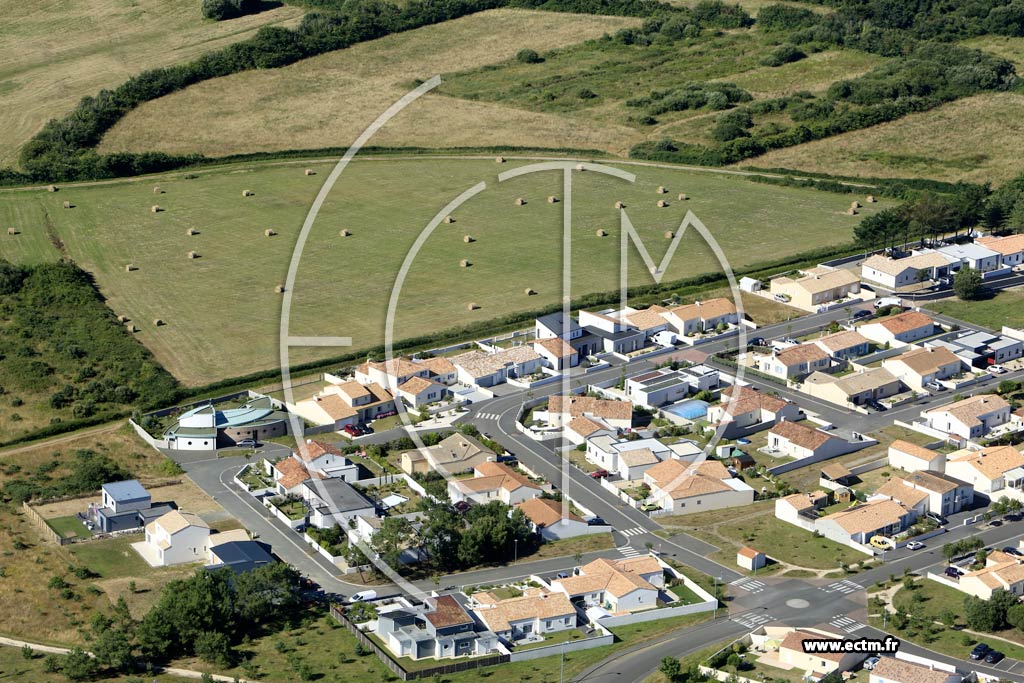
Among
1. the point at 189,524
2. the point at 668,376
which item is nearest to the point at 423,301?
the point at 668,376

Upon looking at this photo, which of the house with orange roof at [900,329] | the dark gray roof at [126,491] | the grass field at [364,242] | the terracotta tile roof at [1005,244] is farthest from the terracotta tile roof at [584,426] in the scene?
the terracotta tile roof at [1005,244]

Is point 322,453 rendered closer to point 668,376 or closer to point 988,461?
point 668,376

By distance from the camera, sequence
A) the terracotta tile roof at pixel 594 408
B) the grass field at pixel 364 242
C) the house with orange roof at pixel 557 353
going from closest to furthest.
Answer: the terracotta tile roof at pixel 594 408
the house with orange roof at pixel 557 353
the grass field at pixel 364 242

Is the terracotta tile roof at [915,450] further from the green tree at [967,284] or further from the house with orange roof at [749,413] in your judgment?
the green tree at [967,284]

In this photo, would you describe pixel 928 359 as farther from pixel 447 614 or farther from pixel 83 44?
pixel 83 44

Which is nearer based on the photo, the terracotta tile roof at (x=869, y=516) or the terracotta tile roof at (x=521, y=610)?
the terracotta tile roof at (x=521, y=610)

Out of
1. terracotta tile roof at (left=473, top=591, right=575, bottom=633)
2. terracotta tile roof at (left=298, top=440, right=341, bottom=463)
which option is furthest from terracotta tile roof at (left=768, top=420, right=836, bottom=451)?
terracotta tile roof at (left=298, top=440, right=341, bottom=463)
